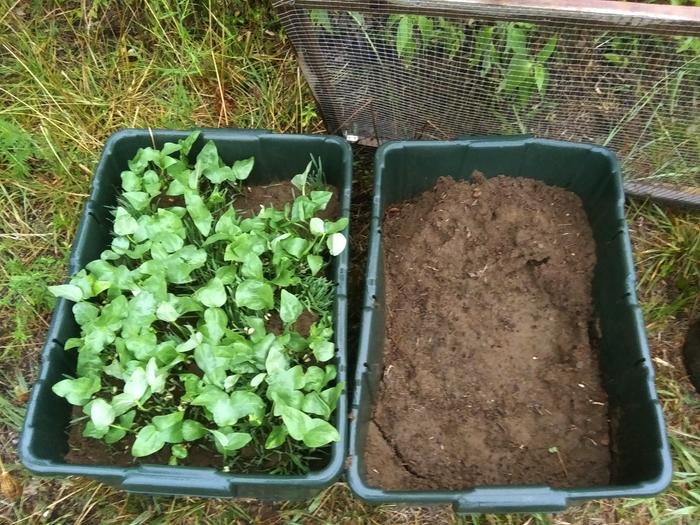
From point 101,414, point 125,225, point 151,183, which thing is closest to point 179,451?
point 101,414

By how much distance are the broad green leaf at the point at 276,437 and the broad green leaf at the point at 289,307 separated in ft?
0.68

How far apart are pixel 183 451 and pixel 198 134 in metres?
0.69

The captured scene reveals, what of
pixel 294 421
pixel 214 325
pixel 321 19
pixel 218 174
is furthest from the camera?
pixel 218 174

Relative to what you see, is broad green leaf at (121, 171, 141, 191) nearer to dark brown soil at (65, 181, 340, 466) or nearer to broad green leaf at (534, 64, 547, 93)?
dark brown soil at (65, 181, 340, 466)

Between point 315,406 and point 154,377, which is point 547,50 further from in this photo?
point 154,377

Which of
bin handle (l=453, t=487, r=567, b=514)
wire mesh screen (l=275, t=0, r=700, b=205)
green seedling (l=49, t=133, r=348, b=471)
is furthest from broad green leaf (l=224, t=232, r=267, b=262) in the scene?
bin handle (l=453, t=487, r=567, b=514)

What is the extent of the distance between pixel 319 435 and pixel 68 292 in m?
0.57

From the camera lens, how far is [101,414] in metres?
1.22

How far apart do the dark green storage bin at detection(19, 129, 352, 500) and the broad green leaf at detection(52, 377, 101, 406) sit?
2.6 inches

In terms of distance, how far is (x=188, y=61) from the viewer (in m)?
1.94

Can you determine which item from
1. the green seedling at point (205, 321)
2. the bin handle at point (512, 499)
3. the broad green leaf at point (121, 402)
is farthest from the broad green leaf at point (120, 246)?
the bin handle at point (512, 499)

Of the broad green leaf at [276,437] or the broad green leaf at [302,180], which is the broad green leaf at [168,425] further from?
the broad green leaf at [302,180]

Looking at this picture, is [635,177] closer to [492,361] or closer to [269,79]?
[492,361]

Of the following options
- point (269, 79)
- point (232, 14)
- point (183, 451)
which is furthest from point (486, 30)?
point (183, 451)
